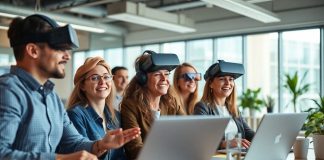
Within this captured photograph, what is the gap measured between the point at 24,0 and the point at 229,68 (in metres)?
5.85

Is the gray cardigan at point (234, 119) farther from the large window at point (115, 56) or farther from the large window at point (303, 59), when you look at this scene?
the large window at point (115, 56)

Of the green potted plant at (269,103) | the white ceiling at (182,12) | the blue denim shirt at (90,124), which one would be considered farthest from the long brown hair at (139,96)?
the green potted plant at (269,103)

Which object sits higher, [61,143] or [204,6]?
[204,6]

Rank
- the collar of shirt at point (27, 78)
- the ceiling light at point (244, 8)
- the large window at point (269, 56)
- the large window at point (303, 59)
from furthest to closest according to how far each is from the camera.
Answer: the large window at point (269, 56), the large window at point (303, 59), the ceiling light at point (244, 8), the collar of shirt at point (27, 78)

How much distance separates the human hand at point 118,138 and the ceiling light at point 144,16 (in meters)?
4.78

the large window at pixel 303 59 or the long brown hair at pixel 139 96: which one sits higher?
the large window at pixel 303 59

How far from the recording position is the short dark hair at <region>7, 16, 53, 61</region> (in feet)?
5.76

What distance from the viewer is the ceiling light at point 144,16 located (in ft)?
21.9

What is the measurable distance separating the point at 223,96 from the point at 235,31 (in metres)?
5.16

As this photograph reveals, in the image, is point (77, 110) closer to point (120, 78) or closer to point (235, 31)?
point (120, 78)

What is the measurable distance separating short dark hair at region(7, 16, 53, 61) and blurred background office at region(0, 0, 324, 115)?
420 cm

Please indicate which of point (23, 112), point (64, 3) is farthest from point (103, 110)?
point (64, 3)

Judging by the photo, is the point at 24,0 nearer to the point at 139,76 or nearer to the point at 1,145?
the point at 139,76

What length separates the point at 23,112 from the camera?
5.56 ft
